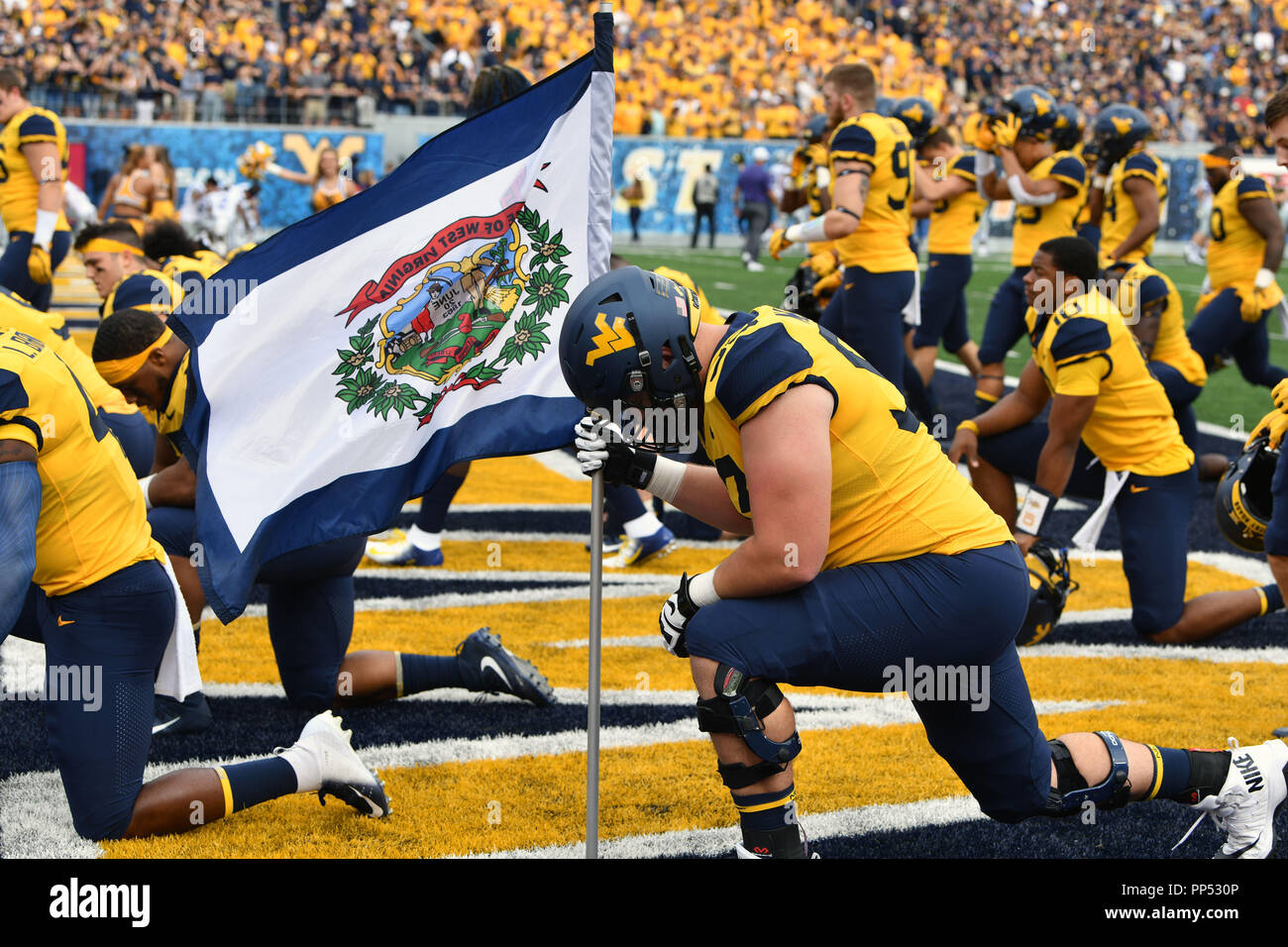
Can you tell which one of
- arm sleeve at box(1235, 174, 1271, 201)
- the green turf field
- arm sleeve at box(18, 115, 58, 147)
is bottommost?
the green turf field

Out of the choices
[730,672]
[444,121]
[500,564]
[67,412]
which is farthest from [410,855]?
[444,121]

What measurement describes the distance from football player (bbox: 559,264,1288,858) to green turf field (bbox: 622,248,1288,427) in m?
8.20

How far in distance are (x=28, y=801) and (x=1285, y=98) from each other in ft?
14.3

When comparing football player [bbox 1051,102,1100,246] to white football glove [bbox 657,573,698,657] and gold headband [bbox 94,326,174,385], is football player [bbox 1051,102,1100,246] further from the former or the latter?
white football glove [bbox 657,573,698,657]

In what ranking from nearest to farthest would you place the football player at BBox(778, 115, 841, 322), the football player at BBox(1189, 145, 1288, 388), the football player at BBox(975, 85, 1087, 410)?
the football player at BBox(778, 115, 841, 322) → the football player at BBox(975, 85, 1087, 410) → the football player at BBox(1189, 145, 1288, 388)

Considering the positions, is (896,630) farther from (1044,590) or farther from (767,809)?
(1044,590)

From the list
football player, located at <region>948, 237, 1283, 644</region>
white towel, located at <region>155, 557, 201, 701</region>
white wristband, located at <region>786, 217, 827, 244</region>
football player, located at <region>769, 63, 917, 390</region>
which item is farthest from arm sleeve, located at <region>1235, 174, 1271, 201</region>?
white towel, located at <region>155, 557, 201, 701</region>

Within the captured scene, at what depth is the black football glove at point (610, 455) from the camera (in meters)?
3.51

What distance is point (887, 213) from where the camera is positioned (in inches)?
325

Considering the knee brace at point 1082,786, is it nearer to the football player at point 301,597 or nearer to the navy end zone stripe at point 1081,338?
the football player at point 301,597

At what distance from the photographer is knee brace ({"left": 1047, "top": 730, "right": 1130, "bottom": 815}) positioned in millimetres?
3570

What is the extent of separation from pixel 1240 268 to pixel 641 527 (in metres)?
4.70

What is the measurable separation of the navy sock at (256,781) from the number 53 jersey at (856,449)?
1541 mm

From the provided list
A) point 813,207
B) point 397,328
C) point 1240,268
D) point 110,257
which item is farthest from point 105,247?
point 1240,268
